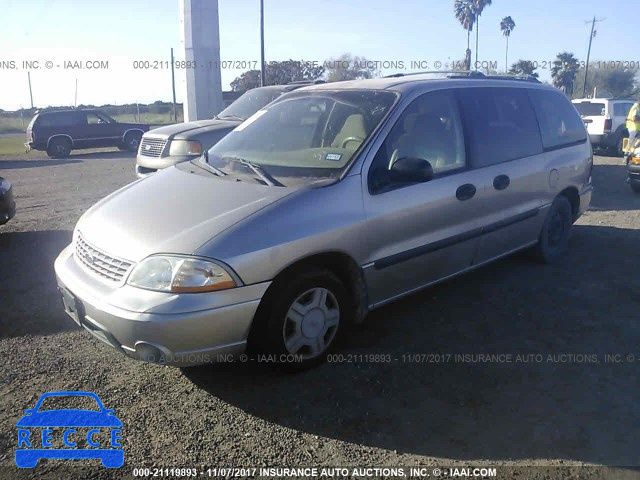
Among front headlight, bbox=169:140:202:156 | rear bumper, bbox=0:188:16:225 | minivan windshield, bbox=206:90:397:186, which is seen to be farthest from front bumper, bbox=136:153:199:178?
minivan windshield, bbox=206:90:397:186

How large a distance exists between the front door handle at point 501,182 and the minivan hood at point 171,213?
1.96 m

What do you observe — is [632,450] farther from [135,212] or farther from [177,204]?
[135,212]

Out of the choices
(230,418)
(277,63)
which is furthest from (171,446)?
(277,63)

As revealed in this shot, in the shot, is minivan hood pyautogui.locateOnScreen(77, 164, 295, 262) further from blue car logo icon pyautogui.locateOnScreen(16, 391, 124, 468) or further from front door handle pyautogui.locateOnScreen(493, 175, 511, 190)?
front door handle pyautogui.locateOnScreen(493, 175, 511, 190)

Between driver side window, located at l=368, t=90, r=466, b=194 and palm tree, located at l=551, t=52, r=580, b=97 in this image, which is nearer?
driver side window, located at l=368, t=90, r=466, b=194

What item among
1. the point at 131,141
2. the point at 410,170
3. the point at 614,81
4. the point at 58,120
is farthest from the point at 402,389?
the point at 614,81

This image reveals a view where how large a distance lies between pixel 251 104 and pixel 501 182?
226 inches

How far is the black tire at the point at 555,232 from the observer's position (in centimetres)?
546

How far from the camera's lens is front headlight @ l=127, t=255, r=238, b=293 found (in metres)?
2.89

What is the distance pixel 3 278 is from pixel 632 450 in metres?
5.27

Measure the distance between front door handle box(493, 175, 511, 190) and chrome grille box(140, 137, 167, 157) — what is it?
17.3ft

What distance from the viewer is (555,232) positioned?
18.5 ft

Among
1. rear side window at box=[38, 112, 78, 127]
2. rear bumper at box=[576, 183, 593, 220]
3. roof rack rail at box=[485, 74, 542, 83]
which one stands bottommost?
rear bumper at box=[576, 183, 593, 220]

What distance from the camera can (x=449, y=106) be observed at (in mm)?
4312
